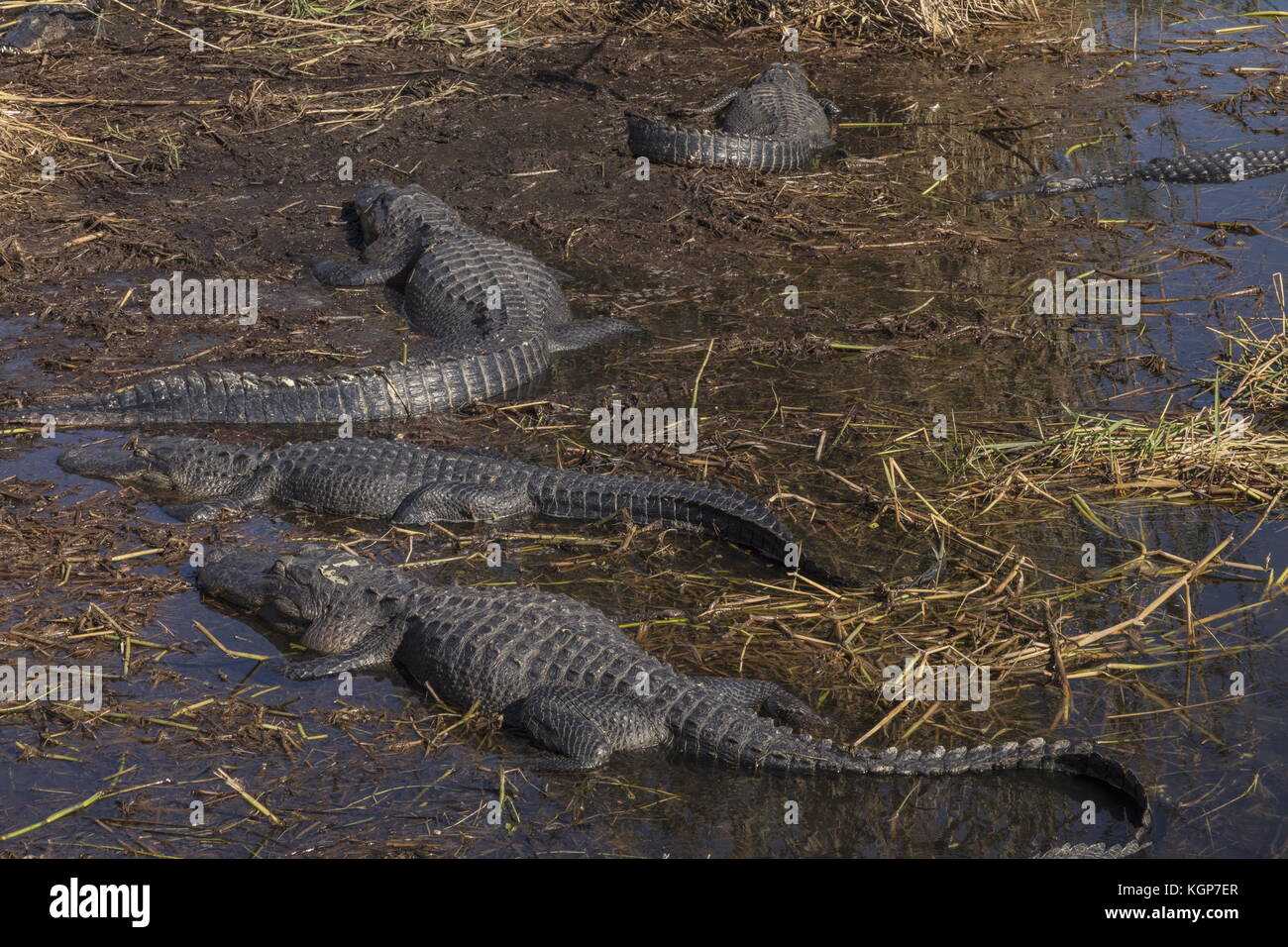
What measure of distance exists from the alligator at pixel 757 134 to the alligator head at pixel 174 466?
14.8ft

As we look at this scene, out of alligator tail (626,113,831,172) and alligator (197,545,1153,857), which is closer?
alligator (197,545,1153,857)

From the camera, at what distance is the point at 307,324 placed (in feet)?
25.7

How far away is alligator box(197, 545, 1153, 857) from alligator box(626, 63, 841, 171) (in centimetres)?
523

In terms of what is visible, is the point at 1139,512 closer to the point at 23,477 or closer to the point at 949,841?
the point at 949,841

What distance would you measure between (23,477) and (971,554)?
4190mm

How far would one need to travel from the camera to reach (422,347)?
7.62m

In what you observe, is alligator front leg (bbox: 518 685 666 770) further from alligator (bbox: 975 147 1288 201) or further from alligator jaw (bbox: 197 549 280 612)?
alligator (bbox: 975 147 1288 201)

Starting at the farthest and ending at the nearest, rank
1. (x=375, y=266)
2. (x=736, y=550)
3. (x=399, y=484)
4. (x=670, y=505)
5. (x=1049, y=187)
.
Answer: (x=1049, y=187), (x=375, y=266), (x=399, y=484), (x=670, y=505), (x=736, y=550)

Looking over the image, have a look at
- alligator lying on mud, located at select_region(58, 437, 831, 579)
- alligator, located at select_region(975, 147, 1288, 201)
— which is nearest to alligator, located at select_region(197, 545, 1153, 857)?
alligator lying on mud, located at select_region(58, 437, 831, 579)

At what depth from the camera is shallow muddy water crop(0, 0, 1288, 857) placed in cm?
420

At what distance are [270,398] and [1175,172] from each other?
6184mm

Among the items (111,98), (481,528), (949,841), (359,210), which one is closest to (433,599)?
(481,528)

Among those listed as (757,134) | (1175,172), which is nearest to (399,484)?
(757,134)

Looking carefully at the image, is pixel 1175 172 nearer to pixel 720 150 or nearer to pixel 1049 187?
pixel 1049 187
